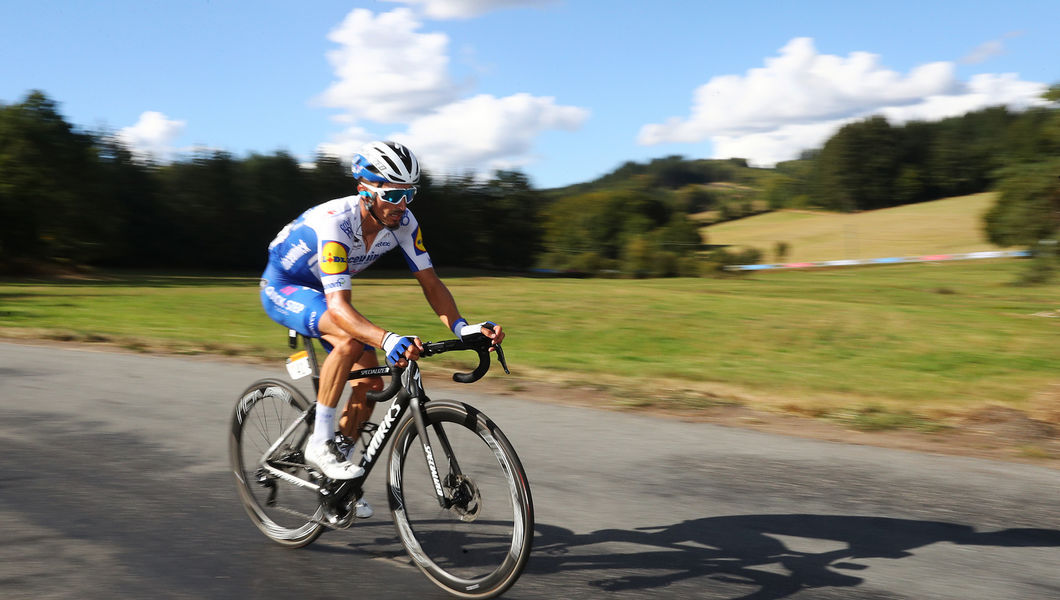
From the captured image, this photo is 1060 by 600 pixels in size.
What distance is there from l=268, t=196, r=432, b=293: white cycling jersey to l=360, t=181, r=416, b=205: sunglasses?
133 mm

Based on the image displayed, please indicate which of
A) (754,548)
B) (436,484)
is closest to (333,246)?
(436,484)

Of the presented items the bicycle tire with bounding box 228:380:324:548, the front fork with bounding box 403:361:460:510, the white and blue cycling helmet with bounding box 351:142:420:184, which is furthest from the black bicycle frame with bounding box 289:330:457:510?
the white and blue cycling helmet with bounding box 351:142:420:184

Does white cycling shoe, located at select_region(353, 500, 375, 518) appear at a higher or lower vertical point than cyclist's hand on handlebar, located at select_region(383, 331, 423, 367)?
lower

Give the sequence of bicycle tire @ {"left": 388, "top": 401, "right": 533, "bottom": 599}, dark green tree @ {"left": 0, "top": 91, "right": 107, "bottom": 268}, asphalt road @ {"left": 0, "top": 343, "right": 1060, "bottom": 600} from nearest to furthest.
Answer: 1. bicycle tire @ {"left": 388, "top": 401, "right": 533, "bottom": 599}
2. asphalt road @ {"left": 0, "top": 343, "right": 1060, "bottom": 600}
3. dark green tree @ {"left": 0, "top": 91, "right": 107, "bottom": 268}

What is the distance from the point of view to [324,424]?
4215mm

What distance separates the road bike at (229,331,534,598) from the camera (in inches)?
144

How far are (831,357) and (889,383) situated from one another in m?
2.38

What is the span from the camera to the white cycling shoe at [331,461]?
4.12 metres

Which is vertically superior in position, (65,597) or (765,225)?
(765,225)

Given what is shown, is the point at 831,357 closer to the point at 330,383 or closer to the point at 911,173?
the point at 330,383

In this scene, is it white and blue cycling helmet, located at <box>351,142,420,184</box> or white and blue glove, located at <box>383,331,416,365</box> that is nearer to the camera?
white and blue glove, located at <box>383,331,416,365</box>

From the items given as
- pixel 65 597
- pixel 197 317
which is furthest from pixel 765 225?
pixel 65 597

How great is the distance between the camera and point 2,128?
132 feet

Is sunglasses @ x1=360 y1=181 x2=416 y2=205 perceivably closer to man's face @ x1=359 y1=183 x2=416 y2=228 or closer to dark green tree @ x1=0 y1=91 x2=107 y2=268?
man's face @ x1=359 y1=183 x2=416 y2=228
